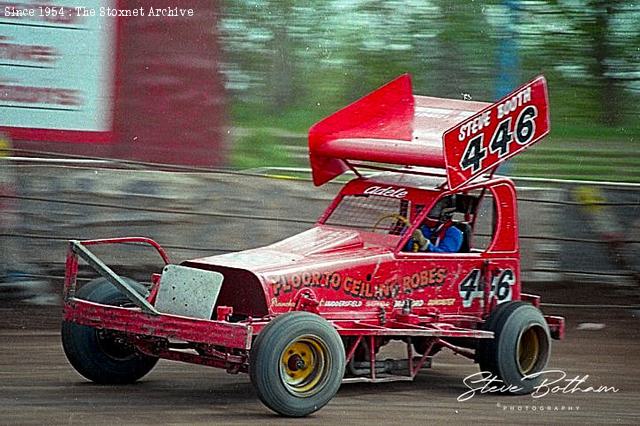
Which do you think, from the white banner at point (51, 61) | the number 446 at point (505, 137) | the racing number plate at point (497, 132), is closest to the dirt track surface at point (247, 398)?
the racing number plate at point (497, 132)

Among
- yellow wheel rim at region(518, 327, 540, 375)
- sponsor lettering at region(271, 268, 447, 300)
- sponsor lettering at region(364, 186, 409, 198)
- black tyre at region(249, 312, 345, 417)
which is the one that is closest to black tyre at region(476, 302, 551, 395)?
yellow wheel rim at region(518, 327, 540, 375)

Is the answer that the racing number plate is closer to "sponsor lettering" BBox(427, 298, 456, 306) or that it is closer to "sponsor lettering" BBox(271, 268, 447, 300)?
"sponsor lettering" BBox(271, 268, 447, 300)

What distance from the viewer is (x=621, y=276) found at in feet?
37.6

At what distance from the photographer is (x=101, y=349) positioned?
7.39m

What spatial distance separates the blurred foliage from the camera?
12062 millimetres

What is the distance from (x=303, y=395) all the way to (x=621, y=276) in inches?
222

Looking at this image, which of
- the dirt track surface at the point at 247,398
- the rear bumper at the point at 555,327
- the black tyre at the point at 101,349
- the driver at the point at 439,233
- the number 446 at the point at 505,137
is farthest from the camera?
the rear bumper at the point at 555,327

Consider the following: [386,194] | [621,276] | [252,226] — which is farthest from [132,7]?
[621,276]

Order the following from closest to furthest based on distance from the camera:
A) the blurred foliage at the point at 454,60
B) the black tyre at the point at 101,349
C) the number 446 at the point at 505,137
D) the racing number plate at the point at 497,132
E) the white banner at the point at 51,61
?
the black tyre at the point at 101,349
the racing number plate at the point at 497,132
the number 446 at the point at 505,137
the white banner at the point at 51,61
the blurred foliage at the point at 454,60

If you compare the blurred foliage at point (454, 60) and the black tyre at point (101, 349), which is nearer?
the black tyre at point (101, 349)

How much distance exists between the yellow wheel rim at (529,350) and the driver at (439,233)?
70 cm

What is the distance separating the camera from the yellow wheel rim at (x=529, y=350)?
25.9ft

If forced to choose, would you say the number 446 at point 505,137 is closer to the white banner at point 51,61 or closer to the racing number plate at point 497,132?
the racing number plate at point 497,132

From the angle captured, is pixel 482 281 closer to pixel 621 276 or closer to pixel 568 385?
pixel 568 385
